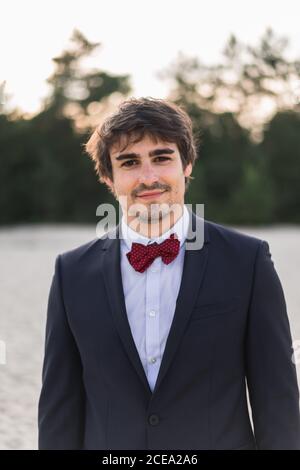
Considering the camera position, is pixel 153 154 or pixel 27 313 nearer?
pixel 153 154

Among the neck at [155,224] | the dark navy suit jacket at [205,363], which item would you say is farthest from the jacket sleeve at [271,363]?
the neck at [155,224]

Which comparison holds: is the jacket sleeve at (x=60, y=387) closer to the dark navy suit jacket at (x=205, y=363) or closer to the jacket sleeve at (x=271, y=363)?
the dark navy suit jacket at (x=205, y=363)

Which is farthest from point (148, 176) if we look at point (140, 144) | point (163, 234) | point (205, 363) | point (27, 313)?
point (27, 313)

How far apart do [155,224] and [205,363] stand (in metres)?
0.47

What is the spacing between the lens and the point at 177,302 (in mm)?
1879

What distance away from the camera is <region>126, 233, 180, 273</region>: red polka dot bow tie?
199cm

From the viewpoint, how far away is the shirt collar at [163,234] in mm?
2062

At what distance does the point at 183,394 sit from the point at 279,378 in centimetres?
29

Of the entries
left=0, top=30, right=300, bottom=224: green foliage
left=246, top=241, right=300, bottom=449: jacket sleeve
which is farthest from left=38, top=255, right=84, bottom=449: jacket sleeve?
left=0, top=30, right=300, bottom=224: green foliage

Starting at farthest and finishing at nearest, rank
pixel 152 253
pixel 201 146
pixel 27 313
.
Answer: pixel 201 146 → pixel 27 313 → pixel 152 253

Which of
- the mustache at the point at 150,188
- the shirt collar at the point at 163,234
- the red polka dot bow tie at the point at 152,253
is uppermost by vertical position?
the mustache at the point at 150,188

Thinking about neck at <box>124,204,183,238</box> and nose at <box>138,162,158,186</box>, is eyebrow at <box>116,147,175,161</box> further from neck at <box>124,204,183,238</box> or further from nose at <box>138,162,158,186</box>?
neck at <box>124,204,183,238</box>

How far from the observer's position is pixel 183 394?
1.88 m

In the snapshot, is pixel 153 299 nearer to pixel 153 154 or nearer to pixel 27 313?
pixel 153 154
